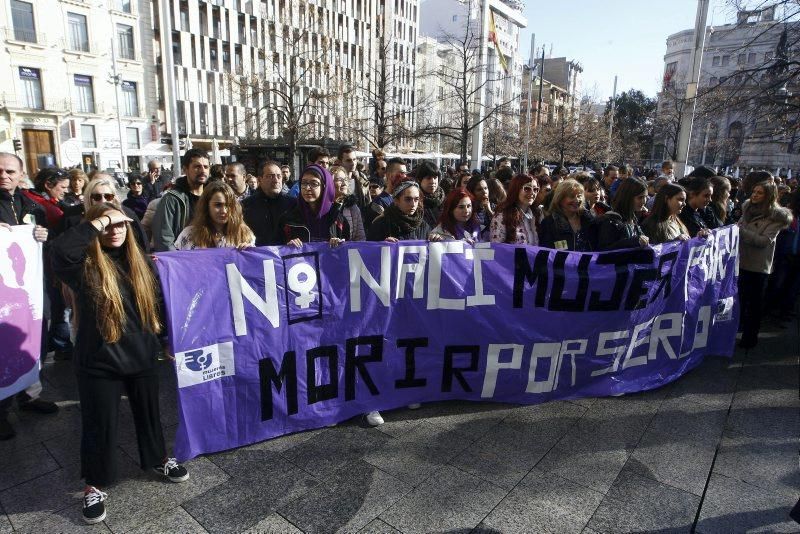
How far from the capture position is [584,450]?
3.36 meters

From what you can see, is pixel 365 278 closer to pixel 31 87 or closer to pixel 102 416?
pixel 102 416

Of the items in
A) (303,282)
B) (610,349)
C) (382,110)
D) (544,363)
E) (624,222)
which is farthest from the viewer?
(382,110)

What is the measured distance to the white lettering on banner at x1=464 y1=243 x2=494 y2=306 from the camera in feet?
12.5

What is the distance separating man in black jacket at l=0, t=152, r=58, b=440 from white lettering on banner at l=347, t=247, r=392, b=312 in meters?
2.26

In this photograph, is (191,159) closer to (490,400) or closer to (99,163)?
(490,400)

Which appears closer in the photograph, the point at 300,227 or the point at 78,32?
the point at 300,227

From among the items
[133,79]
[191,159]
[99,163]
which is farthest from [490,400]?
[133,79]

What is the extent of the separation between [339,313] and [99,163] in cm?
3831

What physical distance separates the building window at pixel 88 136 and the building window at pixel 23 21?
6.09 meters

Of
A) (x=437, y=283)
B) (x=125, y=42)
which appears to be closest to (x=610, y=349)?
(x=437, y=283)

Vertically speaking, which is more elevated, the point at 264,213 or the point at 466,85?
the point at 466,85

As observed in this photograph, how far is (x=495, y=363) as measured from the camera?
386 centimetres

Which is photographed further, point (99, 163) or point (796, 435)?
point (99, 163)

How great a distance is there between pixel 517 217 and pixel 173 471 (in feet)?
10.9
